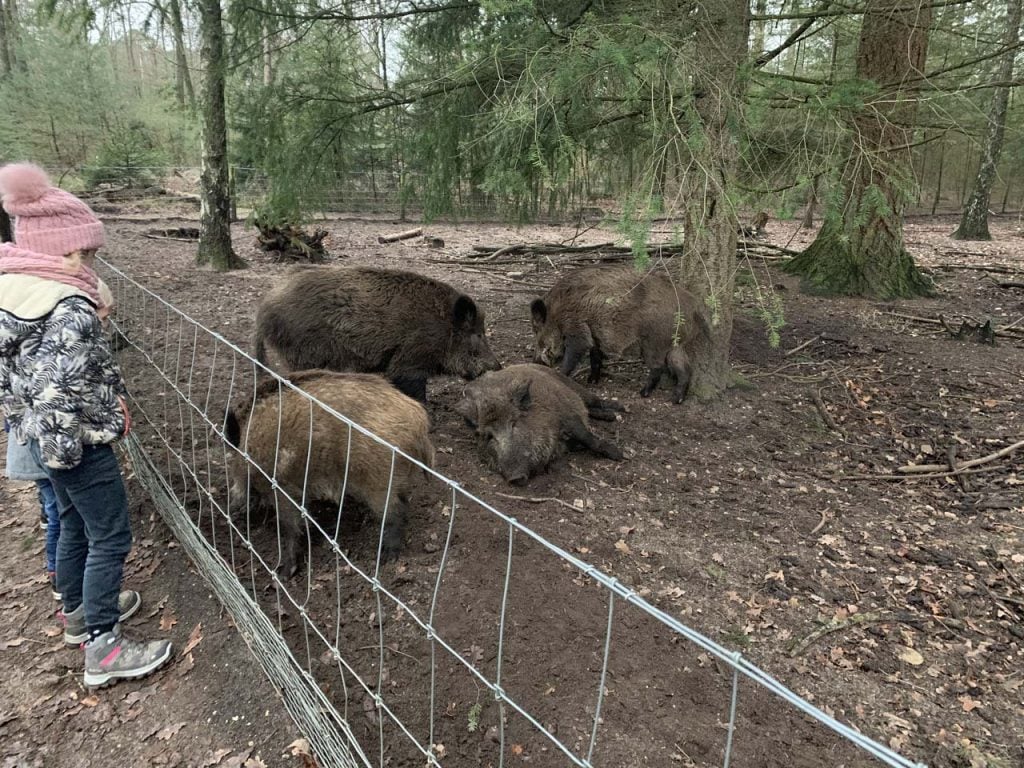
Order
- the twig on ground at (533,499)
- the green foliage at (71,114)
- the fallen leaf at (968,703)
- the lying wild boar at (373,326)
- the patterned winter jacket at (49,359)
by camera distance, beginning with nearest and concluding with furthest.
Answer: the patterned winter jacket at (49,359) < the fallen leaf at (968,703) < the twig on ground at (533,499) < the lying wild boar at (373,326) < the green foliage at (71,114)

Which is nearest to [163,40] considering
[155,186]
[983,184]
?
[155,186]

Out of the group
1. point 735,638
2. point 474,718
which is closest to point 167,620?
point 474,718

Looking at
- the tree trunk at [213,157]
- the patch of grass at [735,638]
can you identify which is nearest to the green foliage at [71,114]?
the tree trunk at [213,157]

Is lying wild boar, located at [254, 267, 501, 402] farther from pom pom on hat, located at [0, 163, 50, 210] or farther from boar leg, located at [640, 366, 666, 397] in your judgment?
pom pom on hat, located at [0, 163, 50, 210]

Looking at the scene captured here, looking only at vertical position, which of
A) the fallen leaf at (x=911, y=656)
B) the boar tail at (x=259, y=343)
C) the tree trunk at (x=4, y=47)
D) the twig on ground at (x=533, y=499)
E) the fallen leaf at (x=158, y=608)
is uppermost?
the tree trunk at (x=4, y=47)

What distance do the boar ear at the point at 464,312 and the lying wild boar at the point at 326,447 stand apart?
5.95 ft

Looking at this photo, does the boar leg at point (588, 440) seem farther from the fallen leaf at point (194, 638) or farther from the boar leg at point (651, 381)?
the fallen leaf at point (194, 638)

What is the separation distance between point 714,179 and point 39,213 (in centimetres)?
322

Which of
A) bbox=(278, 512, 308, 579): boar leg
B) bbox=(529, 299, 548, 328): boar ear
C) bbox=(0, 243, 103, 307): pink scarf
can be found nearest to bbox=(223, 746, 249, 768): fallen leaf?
bbox=(278, 512, 308, 579): boar leg

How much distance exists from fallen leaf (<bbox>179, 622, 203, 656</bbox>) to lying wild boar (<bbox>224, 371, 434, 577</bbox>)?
0.51 meters

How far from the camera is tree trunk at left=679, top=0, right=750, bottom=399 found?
13.3 ft

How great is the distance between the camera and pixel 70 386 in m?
2.51

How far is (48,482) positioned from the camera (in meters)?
3.08

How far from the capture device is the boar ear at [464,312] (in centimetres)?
547
